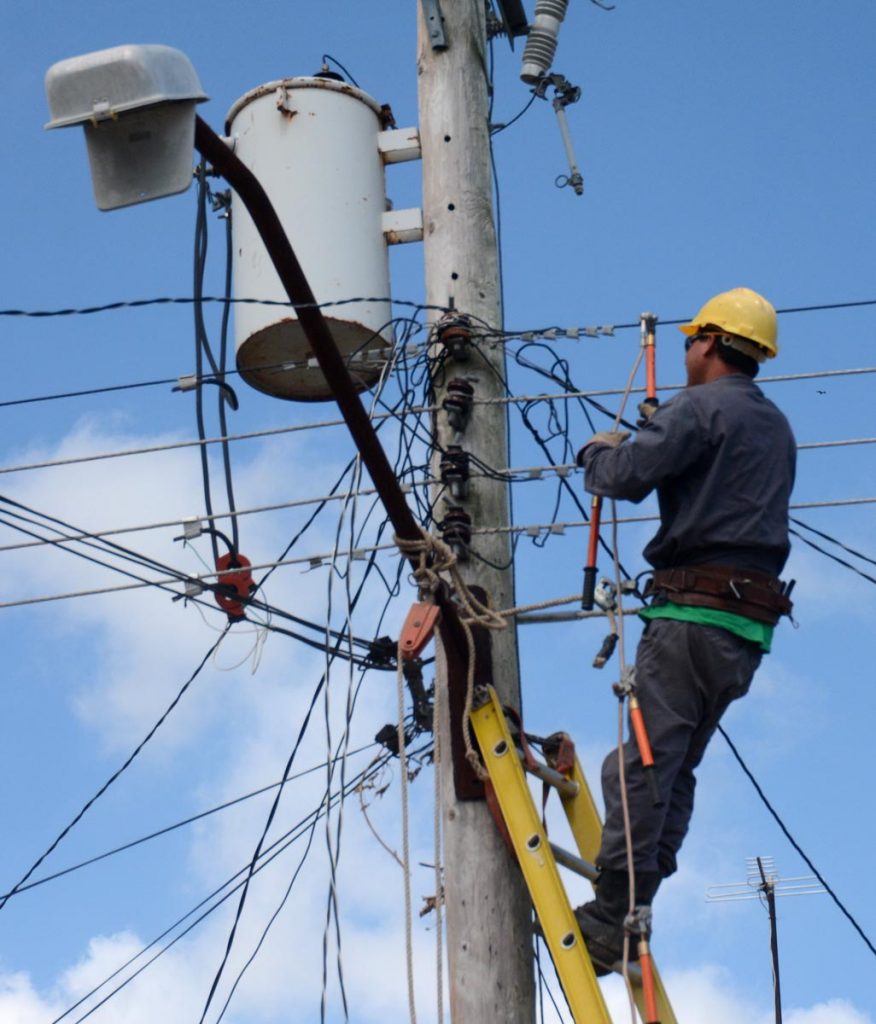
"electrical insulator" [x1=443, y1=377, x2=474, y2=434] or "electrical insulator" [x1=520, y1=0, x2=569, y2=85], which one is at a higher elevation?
"electrical insulator" [x1=520, y1=0, x2=569, y2=85]

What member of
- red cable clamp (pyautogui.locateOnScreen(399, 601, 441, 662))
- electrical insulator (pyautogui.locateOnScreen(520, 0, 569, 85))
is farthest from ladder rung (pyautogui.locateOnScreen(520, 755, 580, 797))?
electrical insulator (pyautogui.locateOnScreen(520, 0, 569, 85))

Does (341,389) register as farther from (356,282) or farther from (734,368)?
(356,282)

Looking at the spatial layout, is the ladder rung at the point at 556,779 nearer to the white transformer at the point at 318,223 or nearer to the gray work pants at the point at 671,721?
the gray work pants at the point at 671,721

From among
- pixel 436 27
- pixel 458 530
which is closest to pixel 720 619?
pixel 458 530

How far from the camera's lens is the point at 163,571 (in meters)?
7.71

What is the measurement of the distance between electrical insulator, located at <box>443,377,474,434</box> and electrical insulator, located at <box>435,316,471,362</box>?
13 cm

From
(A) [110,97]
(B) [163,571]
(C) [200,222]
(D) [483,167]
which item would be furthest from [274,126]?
(A) [110,97]

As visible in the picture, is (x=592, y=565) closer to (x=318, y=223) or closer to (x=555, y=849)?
(x=555, y=849)

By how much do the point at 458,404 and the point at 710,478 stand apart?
137 cm

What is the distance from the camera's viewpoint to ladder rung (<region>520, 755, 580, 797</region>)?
6.04 metres

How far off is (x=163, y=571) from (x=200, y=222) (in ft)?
5.15

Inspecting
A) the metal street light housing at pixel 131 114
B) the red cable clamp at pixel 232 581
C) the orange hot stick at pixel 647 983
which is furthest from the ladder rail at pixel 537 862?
the metal street light housing at pixel 131 114

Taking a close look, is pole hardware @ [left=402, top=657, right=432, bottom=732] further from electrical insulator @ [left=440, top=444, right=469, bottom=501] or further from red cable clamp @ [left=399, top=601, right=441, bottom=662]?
red cable clamp @ [left=399, top=601, right=441, bottom=662]

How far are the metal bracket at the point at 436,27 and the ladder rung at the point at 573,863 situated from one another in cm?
339
